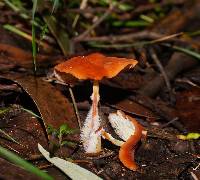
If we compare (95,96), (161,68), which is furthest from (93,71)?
(161,68)

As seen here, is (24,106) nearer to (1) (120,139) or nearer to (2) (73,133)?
(2) (73,133)

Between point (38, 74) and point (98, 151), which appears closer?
point (98, 151)

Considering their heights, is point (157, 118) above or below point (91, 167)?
above

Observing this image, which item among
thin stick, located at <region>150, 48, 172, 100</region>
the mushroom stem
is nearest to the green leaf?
the mushroom stem

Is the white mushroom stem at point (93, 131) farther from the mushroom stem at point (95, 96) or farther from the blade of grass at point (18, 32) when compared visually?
the blade of grass at point (18, 32)

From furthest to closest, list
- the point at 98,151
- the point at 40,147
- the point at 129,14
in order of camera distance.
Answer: the point at 129,14 < the point at 98,151 < the point at 40,147

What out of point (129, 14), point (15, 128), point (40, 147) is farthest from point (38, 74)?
point (129, 14)

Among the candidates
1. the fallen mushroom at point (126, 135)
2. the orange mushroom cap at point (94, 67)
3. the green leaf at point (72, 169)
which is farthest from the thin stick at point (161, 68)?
the green leaf at point (72, 169)
